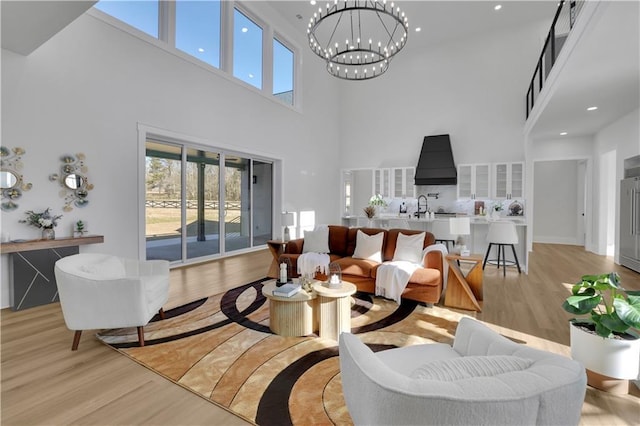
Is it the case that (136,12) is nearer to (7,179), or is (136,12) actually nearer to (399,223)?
(7,179)

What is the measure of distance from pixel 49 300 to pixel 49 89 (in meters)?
2.66

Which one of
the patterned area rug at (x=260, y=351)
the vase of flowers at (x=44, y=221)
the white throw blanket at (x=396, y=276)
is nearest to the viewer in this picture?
the patterned area rug at (x=260, y=351)

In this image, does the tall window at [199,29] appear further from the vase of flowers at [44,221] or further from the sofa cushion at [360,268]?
the sofa cushion at [360,268]

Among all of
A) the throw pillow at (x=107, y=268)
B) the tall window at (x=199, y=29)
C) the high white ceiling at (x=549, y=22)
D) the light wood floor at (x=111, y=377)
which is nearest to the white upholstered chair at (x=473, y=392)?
the light wood floor at (x=111, y=377)

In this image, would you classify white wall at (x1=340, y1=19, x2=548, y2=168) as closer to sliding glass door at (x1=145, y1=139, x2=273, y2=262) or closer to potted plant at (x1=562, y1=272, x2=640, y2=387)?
sliding glass door at (x1=145, y1=139, x2=273, y2=262)

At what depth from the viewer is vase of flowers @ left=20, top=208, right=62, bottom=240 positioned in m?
3.77

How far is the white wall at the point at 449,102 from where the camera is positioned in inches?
313

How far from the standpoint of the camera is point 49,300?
3730 millimetres

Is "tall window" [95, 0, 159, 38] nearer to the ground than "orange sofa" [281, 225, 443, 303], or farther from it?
farther from it

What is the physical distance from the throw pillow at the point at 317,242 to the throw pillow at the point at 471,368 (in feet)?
12.0

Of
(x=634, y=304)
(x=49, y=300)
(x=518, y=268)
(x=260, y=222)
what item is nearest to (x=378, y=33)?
(x=260, y=222)

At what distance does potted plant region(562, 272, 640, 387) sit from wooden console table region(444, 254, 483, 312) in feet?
4.44

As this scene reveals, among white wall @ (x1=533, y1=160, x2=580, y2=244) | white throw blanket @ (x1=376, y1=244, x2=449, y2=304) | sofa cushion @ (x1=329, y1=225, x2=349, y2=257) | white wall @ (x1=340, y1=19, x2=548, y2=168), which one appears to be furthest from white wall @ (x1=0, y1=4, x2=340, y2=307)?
white wall @ (x1=533, y1=160, x2=580, y2=244)

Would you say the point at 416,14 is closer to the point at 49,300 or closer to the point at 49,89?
the point at 49,89
